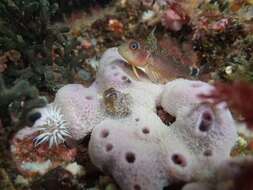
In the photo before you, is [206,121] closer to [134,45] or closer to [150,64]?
[150,64]

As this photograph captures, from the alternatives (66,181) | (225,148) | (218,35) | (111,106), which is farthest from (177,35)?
(66,181)

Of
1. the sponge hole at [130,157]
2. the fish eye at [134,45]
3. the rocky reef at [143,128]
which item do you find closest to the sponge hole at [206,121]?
the rocky reef at [143,128]

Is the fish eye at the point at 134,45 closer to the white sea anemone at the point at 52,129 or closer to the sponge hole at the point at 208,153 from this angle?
the white sea anemone at the point at 52,129

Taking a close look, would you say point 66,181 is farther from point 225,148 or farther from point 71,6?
point 71,6

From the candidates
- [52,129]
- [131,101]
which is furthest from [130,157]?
[52,129]

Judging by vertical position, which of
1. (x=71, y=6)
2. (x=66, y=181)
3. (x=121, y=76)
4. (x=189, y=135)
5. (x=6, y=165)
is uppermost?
(x=71, y=6)

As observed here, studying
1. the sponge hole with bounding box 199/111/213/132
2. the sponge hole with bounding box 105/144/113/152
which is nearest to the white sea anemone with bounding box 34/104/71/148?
the sponge hole with bounding box 105/144/113/152
